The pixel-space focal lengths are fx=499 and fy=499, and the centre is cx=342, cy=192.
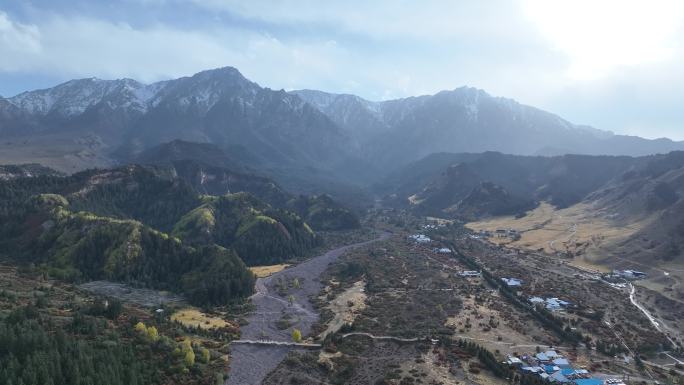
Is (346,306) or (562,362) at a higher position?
(562,362)

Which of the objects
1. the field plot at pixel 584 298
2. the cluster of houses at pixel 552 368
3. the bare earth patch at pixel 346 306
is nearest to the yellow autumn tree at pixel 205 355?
the bare earth patch at pixel 346 306

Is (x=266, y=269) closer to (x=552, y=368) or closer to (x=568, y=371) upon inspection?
(x=552, y=368)

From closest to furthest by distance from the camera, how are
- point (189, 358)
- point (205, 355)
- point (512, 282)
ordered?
point (189, 358), point (205, 355), point (512, 282)

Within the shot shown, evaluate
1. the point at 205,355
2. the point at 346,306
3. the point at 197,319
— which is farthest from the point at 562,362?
the point at 197,319

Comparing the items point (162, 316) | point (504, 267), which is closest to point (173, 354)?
point (162, 316)

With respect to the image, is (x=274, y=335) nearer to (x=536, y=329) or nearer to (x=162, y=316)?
(x=162, y=316)

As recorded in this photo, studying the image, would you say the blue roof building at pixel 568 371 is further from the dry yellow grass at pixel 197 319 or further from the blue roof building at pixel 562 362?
the dry yellow grass at pixel 197 319
